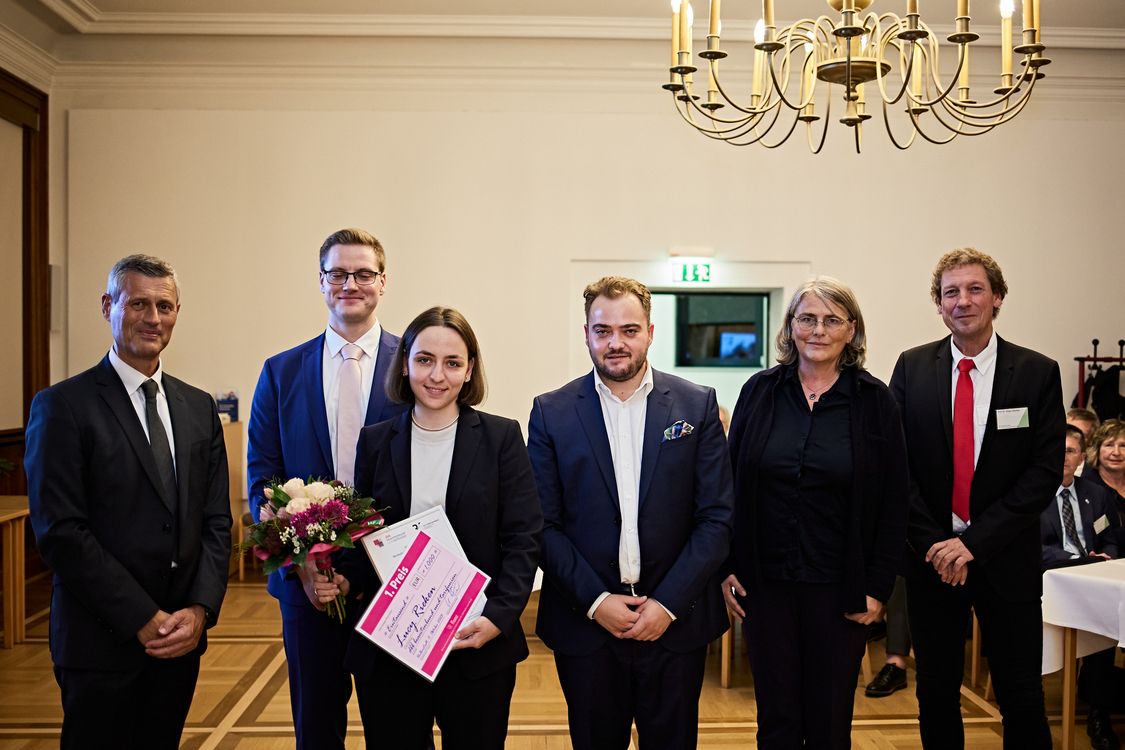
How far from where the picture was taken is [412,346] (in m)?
2.41

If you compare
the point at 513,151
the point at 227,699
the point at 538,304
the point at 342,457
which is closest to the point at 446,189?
the point at 513,151

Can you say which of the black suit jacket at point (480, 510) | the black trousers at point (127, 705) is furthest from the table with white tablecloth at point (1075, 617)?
the black trousers at point (127, 705)

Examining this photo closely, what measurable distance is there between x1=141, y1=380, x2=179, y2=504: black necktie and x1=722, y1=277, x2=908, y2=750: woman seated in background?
157cm

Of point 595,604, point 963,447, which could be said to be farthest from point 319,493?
point 963,447

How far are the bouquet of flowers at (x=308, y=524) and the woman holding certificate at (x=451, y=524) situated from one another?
0.12 m

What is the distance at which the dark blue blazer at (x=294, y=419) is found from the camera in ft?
8.45

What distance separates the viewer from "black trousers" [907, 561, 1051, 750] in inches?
112

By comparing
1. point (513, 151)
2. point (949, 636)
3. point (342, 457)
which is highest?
point (513, 151)

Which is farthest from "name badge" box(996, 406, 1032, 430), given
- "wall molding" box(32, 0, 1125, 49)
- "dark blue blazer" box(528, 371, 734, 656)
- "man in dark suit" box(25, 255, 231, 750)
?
"wall molding" box(32, 0, 1125, 49)

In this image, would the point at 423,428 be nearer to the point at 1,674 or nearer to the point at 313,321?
the point at 1,674

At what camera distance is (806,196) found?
7156mm

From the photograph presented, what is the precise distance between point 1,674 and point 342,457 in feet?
9.96

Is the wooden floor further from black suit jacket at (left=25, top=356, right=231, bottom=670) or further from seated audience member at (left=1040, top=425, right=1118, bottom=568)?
black suit jacket at (left=25, top=356, right=231, bottom=670)

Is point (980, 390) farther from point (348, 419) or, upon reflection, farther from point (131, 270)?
point (131, 270)
